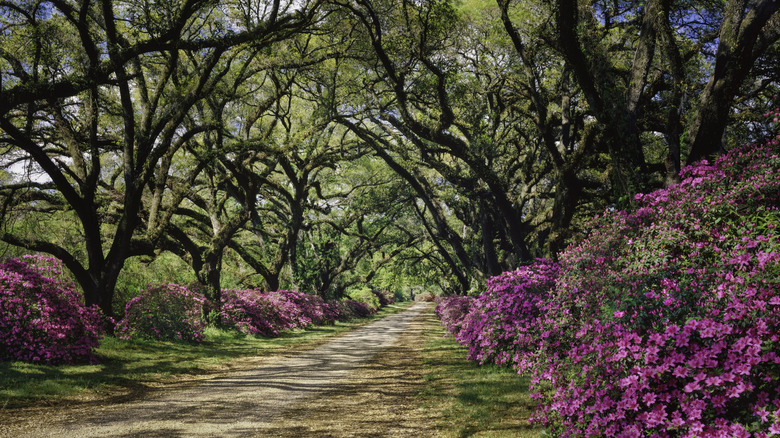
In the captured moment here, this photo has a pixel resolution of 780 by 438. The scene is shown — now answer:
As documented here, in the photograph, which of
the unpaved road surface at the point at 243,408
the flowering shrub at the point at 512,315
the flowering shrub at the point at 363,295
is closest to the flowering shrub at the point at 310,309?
the unpaved road surface at the point at 243,408

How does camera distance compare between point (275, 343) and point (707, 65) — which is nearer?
point (707, 65)

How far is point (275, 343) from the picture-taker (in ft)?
52.5

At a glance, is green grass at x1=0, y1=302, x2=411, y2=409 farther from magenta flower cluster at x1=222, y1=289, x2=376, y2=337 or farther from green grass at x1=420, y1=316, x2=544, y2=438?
green grass at x1=420, y1=316, x2=544, y2=438

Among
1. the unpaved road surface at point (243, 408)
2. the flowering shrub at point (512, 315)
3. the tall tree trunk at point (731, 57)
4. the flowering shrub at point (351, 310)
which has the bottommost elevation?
the flowering shrub at point (351, 310)

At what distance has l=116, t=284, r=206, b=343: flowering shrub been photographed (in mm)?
12785

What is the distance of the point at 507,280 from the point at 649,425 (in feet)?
23.7

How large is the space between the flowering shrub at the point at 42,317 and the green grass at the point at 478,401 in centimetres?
702

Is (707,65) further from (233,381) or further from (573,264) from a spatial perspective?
(233,381)

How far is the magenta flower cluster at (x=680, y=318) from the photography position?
3.26 m

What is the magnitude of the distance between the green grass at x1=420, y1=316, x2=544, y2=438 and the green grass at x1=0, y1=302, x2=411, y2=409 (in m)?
5.27

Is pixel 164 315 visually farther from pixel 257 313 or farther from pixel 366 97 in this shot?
pixel 366 97

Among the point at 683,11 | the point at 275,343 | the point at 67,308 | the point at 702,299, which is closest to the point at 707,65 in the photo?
the point at 683,11

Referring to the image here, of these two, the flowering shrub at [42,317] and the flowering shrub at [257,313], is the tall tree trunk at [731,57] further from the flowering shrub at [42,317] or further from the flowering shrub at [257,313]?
the flowering shrub at [257,313]

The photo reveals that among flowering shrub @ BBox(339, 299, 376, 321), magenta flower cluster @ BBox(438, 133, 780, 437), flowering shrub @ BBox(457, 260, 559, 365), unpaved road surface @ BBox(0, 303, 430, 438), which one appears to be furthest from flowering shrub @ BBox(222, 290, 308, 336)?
magenta flower cluster @ BBox(438, 133, 780, 437)
